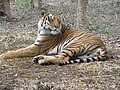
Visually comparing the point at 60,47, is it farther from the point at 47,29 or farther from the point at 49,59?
the point at 49,59

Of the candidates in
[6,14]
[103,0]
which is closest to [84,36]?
[6,14]

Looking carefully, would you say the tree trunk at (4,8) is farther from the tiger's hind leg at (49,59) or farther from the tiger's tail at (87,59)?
the tiger's tail at (87,59)

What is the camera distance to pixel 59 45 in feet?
23.1

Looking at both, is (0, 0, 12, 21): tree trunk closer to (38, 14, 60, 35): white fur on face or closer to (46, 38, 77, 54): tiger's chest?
(38, 14, 60, 35): white fur on face

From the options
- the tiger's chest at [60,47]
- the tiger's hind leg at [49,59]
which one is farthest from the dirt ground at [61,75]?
the tiger's chest at [60,47]

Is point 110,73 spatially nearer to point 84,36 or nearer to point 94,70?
point 94,70

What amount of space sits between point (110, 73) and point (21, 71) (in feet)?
4.84

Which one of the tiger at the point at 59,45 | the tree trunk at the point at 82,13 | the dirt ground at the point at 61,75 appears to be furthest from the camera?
the tree trunk at the point at 82,13

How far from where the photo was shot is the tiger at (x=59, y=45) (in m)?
6.66

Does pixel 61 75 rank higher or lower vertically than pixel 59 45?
lower

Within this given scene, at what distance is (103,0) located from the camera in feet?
67.0

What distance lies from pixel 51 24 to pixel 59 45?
1.47ft

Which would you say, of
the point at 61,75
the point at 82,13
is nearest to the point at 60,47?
the point at 61,75

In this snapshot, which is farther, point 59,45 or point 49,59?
point 59,45
